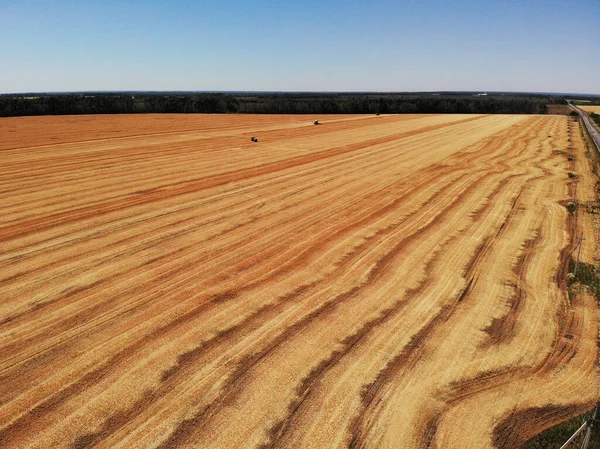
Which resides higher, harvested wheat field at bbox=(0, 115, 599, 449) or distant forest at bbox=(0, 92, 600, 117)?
distant forest at bbox=(0, 92, 600, 117)

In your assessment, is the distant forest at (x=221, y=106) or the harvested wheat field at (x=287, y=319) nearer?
the harvested wheat field at (x=287, y=319)

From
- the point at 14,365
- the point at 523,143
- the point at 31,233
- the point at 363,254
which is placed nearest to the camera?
the point at 14,365

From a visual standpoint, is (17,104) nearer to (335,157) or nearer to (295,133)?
(295,133)

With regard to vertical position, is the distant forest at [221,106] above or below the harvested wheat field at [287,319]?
above

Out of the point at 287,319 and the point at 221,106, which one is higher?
the point at 221,106

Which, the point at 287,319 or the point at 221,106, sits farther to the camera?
the point at 221,106

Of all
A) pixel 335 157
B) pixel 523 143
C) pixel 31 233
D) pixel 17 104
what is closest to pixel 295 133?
pixel 335 157

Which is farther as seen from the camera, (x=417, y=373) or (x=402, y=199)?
(x=402, y=199)

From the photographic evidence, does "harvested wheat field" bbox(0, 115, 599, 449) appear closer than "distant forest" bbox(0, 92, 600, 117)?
Yes
